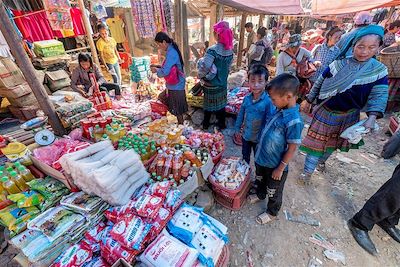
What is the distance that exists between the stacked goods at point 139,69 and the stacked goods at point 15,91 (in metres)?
2.61

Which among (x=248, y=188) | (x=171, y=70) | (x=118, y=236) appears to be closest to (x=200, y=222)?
(x=118, y=236)

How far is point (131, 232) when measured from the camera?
5.49ft

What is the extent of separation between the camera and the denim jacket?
255 cm

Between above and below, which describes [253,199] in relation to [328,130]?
below

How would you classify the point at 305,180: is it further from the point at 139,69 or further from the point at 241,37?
the point at 241,37

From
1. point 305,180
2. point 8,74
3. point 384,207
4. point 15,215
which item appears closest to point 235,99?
point 305,180

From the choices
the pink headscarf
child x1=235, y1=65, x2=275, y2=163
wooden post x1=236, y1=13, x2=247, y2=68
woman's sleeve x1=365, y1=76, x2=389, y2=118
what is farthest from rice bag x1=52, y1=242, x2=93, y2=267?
wooden post x1=236, y1=13, x2=247, y2=68

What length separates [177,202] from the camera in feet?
6.64

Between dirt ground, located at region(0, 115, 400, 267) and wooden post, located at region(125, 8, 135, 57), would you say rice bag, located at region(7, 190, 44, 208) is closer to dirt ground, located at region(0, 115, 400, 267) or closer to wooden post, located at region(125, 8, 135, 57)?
dirt ground, located at region(0, 115, 400, 267)

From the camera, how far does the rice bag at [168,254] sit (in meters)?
1.56

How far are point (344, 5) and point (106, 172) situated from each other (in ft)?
26.7

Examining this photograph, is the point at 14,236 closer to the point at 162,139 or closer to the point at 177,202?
the point at 177,202

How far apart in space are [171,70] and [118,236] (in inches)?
107

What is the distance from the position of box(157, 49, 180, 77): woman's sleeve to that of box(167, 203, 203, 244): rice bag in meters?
2.38
